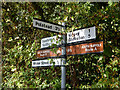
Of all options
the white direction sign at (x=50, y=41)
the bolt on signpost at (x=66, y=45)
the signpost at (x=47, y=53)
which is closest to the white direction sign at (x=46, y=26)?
the bolt on signpost at (x=66, y=45)

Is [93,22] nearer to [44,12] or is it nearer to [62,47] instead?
[62,47]

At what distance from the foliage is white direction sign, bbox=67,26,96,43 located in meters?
0.27

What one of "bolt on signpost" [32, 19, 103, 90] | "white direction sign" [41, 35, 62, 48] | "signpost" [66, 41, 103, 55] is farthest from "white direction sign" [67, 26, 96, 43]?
"white direction sign" [41, 35, 62, 48]

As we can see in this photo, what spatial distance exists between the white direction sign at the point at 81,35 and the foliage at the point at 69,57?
27 centimetres

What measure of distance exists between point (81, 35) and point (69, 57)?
1.37 meters

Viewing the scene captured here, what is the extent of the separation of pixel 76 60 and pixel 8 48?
2.32 meters

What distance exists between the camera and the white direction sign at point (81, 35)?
317 centimetres

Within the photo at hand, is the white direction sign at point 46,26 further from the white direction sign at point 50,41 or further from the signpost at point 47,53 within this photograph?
the signpost at point 47,53

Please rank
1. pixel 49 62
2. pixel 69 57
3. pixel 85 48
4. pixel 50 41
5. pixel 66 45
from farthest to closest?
1. pixel 69 57
2. pixel 50 41
3. pixel 49 62
4. pixel 66 45
5. pixel 85 48

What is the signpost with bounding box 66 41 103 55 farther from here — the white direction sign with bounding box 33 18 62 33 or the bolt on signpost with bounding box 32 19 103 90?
the white direction sign with bounding box 33 18 62 33

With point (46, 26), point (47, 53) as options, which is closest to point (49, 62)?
point (47, 53)

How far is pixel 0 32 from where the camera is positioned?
6.14 metres

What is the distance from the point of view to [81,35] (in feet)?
10.8

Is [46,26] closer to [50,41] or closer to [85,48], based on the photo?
[50,41]
